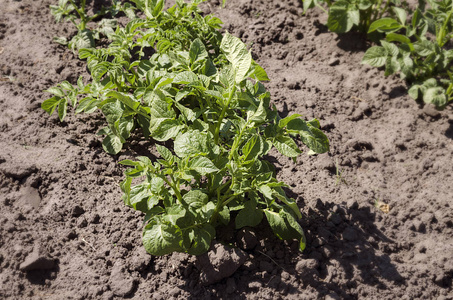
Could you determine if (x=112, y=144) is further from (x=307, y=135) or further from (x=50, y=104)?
(x=307, y=135)

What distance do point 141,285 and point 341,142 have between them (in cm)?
171

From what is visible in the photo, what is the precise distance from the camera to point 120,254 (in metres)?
2.54

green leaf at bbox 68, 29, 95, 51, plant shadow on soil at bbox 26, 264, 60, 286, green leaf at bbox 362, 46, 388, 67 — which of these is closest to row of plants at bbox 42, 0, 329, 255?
plant shadow on soil at bbox 26, 264, 60, 286

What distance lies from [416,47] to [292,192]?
5.05ft

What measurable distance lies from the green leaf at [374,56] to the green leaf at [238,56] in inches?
63.5

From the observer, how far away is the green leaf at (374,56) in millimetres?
3604

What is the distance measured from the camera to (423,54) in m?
3.46

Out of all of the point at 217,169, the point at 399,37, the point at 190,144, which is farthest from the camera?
the point at 399,37

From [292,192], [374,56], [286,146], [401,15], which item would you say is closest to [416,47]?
[374,56]

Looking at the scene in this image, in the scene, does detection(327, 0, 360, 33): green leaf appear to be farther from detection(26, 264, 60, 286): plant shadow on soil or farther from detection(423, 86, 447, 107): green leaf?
detection(26, 264, 60, 286): plant shadow on soil

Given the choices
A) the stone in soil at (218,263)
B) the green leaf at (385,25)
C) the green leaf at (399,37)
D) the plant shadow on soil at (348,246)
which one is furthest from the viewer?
the green leaf at (385,25)

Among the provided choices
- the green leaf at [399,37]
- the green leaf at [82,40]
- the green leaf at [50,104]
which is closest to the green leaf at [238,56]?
the green leaf at [50,104]

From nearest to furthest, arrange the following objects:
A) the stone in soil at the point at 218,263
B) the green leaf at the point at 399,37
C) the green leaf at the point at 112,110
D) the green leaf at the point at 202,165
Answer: the green leaf at the point at 202,165 → the stone in soil at the point at 218,263 → the green leaf at the point at 112,110 → the green leaf at the point at 399,37

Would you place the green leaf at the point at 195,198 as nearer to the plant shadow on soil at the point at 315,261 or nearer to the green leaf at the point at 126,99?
the plant shadow on soil at the point at 315,261
